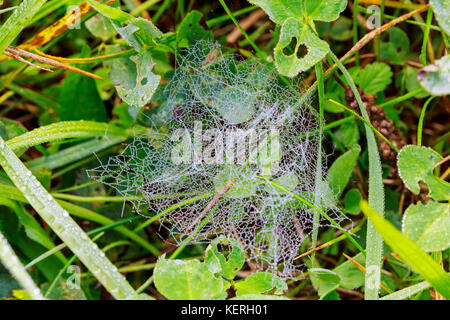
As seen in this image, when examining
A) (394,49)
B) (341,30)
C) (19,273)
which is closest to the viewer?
(19,273)

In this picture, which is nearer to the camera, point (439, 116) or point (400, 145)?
point (400, 145)

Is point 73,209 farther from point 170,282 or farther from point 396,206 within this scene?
point 396,206

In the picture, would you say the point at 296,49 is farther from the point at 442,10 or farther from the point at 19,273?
the point at 19,273

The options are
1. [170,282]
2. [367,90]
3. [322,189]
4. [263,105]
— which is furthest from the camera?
[367,90]

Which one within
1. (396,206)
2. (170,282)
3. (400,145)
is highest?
(400,145)

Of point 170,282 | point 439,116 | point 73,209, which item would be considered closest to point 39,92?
point 73,209

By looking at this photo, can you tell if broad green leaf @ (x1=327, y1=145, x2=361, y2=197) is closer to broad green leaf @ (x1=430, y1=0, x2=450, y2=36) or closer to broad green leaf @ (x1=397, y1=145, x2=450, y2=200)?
broad green leaf @ (x1=397, y1=145, x2=450, y2=200)

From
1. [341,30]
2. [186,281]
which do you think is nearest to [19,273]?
[186,281]
